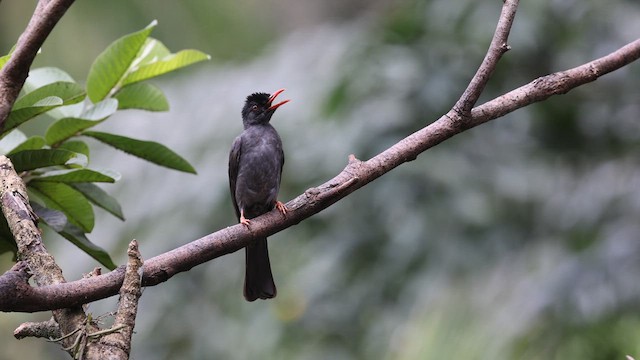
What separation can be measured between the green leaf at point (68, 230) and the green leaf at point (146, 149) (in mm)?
307

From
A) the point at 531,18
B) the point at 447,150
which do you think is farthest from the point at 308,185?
the point at 531,18

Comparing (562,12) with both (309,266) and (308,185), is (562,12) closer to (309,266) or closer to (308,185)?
(308,185)

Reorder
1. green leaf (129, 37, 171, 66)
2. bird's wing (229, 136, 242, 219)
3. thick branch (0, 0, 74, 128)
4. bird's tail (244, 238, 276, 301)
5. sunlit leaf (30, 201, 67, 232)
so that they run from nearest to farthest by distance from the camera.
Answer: thick branch (0, 0, 74, 128)
sunlit leaf (30, 201, 67, 232)
green leaf (129, 37, 171, 66)
bird's tail (244, 238, 276, 301)
bird's wing (229, 136, 242, 219)

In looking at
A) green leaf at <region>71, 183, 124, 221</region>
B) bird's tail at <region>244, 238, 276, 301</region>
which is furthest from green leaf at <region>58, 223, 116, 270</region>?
bird's tail at <region>244, 238, 276, 301</region>

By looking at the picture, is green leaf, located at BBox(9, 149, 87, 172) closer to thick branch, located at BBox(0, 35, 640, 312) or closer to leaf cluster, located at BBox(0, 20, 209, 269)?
leaf cluster, located at BBox(0, 20, 209, 269)

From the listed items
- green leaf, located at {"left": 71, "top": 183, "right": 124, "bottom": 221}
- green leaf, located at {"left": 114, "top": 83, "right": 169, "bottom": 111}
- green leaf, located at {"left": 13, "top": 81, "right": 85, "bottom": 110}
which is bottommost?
green leaf, located at {"left": 71, "top": 183, "right": 124, "bottom": 221}

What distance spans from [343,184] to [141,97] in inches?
36.6

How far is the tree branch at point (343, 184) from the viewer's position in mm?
2156

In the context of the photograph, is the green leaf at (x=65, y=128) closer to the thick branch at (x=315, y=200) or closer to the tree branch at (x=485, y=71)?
the thick branch at (x=315, y=200)

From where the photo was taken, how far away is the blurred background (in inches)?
155

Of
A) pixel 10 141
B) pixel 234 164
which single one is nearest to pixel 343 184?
pixel 10 141

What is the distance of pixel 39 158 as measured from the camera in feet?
8.50

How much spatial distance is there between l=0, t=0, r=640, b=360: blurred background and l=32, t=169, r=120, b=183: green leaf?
1.81m

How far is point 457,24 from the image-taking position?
207 inches
